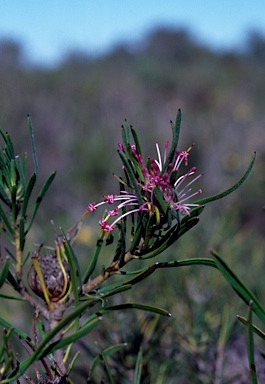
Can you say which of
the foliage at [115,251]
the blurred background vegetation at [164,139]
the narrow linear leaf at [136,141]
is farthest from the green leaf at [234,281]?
the blurred background vegetation at [164,139]

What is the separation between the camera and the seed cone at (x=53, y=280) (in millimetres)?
395

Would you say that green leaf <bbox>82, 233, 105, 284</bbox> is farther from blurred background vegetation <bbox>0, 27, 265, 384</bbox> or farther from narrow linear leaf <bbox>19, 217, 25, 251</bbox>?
blurred background vegetation <bbox>0, 27, 265, 384</bbox>

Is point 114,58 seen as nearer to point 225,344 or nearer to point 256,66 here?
point 256,66

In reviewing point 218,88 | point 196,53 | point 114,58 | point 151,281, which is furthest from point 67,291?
point 196,53

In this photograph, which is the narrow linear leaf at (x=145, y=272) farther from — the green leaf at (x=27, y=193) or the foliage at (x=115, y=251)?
the green leaf at (x=27, y=193)

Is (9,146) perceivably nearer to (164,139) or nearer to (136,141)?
(136,141)

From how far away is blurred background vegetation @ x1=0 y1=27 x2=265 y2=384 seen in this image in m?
0.69

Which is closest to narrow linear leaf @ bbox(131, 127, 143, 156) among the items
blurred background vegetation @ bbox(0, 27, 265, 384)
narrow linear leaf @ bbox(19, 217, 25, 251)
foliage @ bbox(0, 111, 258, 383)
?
foliage @ bbox(0, 111, 258, 383)

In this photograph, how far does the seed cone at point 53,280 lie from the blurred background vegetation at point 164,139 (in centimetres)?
18

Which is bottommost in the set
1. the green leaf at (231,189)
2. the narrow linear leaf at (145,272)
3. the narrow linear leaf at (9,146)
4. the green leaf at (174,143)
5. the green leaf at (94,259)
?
the narrow linear leaf at (145,272)

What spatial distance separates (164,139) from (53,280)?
19.4ft

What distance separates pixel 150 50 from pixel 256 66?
3.37 meters

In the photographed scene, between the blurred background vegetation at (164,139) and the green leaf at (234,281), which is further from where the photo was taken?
the blurred background vegetation at (164,139)

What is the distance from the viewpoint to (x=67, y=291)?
0.40 m
